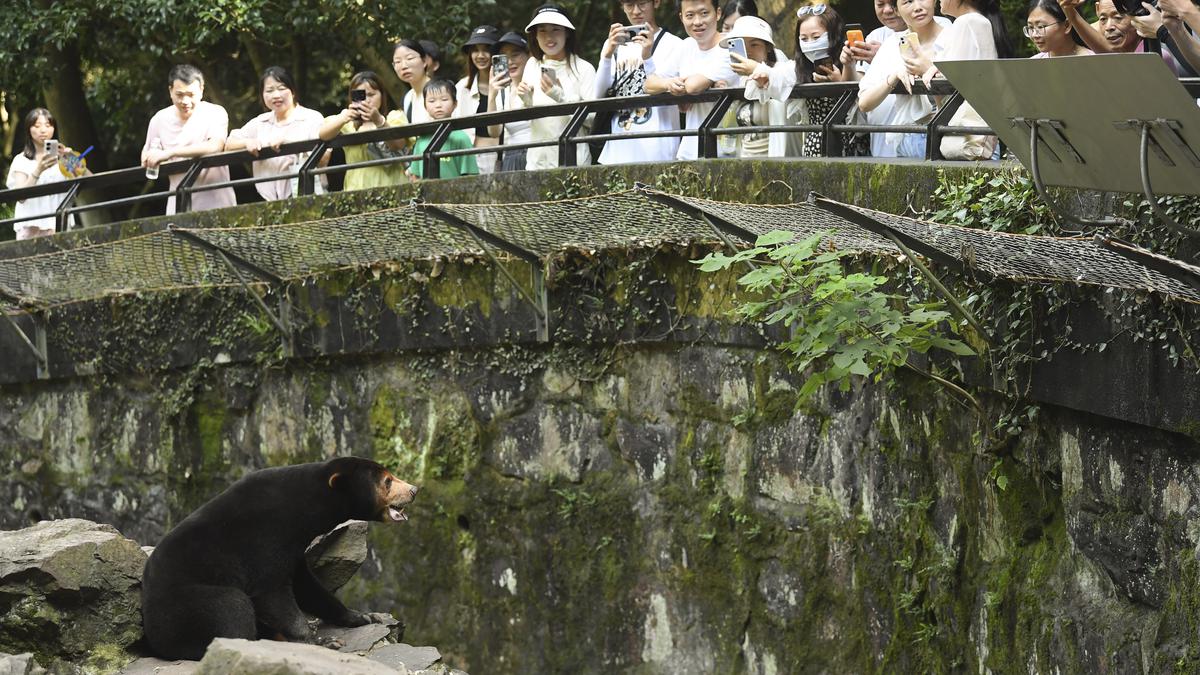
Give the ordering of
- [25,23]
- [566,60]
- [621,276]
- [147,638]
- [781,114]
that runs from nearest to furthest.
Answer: [147,638], [781,114], [621,276], [566,60], [25,23]

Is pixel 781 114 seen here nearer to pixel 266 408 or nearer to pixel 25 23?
pixel 266 408

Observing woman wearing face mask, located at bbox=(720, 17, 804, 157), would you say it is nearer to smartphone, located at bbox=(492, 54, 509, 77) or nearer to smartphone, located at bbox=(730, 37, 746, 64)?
smartphone, located at bbox=(730, 37, 746, 64)

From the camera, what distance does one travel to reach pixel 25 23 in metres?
16.1

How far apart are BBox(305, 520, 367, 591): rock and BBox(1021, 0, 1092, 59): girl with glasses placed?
4139mm

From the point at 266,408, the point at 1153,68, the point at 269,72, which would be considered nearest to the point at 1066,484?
the point at 1153,68

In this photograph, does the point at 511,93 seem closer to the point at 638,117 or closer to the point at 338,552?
the point at 638,117

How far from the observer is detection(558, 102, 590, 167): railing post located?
1000cm

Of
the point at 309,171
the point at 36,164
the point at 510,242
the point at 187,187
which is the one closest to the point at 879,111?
the point at 510,242

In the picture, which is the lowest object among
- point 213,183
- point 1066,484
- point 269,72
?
point 1066,484

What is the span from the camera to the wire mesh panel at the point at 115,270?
11.3 m

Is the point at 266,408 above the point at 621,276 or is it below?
below

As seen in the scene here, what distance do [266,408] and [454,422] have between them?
1.72 metres

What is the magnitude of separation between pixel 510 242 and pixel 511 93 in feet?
4.84

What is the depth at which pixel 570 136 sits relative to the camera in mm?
10055
